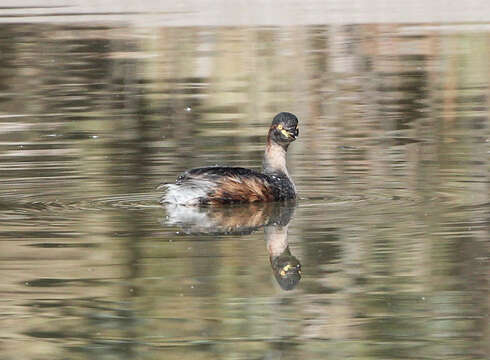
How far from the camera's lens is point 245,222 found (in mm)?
12000

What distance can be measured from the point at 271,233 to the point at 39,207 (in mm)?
2179

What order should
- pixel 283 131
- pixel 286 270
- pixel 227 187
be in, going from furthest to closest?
pixel 283 131
pixel 227 187
pixel 286 270

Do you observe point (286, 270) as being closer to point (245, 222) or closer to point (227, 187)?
point (245, 222)

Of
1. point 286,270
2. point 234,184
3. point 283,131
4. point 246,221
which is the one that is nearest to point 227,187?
point 234,184

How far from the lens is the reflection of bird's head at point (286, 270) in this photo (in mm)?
9445

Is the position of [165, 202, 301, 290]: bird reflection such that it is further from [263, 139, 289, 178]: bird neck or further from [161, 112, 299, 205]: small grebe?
[263, 139, 289, 178]: bird neck

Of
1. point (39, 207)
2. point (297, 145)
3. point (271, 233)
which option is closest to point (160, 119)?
point (297, 145)

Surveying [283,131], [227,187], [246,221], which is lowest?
[246,221]

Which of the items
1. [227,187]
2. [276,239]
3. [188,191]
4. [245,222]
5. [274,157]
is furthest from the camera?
[274,157]

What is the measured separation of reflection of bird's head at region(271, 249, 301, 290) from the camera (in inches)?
372

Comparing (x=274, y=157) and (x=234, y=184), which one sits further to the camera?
(x=274, y=157)

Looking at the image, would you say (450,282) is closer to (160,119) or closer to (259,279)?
(259,279)

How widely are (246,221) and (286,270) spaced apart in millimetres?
2262

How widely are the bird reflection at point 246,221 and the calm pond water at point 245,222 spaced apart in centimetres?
3
